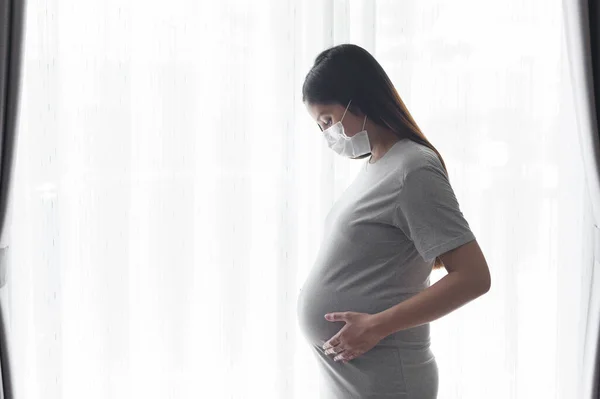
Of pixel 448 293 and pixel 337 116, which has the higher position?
pixel 337 116

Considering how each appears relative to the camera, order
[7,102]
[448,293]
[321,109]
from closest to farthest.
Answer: [448,293], [321,109], [7,102]

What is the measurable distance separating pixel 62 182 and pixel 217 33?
0.60m

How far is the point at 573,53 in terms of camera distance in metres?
1.73

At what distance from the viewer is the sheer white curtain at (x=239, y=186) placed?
5.66 ft

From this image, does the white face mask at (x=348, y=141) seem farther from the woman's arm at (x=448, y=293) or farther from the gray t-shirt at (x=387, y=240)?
the woman's arm at (x=448, y=293)

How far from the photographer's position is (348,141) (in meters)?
1.29

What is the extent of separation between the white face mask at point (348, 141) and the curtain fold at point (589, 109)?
768 millimetres

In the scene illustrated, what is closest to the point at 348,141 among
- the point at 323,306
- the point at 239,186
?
the point at 323,306

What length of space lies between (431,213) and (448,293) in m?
0.14

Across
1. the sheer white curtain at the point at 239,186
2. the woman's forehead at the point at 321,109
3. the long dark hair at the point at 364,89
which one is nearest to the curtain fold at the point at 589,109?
the sheer white curtain at the point at 239,186

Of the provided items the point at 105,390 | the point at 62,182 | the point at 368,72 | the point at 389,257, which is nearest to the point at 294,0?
the point at 368,72

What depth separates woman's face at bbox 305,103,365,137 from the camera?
4.10ft

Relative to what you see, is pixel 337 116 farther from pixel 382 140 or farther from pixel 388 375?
pixel 388 375

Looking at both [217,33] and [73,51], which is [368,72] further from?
[73,51]
